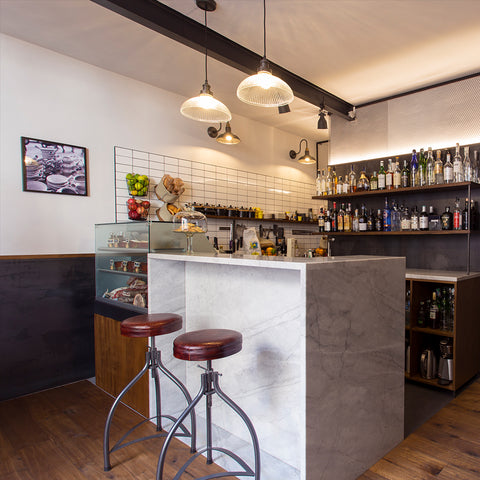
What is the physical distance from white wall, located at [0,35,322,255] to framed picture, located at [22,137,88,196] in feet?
0.16

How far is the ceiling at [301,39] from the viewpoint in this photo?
2.44m

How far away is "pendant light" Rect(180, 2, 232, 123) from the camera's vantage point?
2320 mm

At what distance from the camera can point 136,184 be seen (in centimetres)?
342

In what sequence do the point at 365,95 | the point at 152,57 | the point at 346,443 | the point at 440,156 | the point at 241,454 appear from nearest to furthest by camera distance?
1. the point at 346,443
2. the point at 241,454
3. the point at 152,57
4. the point at 440,156
5. the point at 365,95

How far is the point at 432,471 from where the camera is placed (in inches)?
69.7

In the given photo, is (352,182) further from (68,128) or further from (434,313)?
(68,128)

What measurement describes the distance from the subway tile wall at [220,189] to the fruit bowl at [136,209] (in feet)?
0.35

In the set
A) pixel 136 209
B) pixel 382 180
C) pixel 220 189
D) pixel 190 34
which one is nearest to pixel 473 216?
pixel 382 180

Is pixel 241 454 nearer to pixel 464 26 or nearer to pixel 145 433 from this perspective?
pixel 145 433

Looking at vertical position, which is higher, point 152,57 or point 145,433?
point 152,57

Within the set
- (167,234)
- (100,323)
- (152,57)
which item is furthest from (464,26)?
(100,323)

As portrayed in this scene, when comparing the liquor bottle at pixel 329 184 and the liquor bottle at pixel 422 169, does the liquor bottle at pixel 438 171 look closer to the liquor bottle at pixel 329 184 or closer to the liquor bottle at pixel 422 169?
the liquor bottle at pixel 422 169

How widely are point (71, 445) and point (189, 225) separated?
4.94 feet

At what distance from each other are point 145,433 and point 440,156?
11.2 ft
